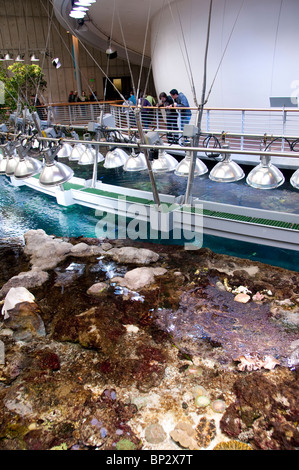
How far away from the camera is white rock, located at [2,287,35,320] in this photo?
5.01 metres

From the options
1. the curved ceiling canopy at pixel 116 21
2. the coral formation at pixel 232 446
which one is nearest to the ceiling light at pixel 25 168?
the coral formation at pixel 232 446

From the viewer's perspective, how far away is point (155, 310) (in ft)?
16.8

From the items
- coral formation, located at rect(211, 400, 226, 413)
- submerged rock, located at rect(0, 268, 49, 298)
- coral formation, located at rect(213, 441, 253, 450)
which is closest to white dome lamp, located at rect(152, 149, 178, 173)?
submerged rock, located at rect(0, 268, 49, 298)

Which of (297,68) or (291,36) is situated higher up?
(291,36)

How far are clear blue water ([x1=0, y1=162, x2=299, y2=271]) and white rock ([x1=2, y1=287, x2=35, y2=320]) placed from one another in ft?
11.4

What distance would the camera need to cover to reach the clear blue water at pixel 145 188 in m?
7.38

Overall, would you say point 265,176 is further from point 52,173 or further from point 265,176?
point 52,173

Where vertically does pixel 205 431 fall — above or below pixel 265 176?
below

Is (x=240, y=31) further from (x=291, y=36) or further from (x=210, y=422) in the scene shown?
(x=210, y=422)

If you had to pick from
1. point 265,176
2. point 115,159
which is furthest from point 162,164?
point 265,176

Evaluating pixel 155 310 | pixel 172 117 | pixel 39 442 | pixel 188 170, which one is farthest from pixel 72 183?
pixel 39 442

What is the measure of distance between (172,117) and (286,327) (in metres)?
9.87

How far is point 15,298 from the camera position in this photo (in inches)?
202

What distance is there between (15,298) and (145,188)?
6.24 m
